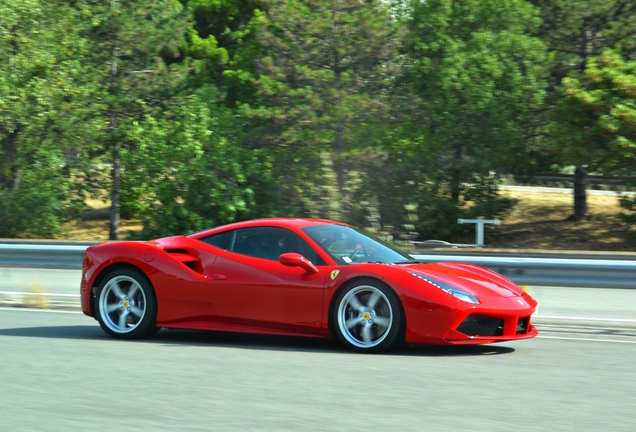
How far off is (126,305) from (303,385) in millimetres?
2940

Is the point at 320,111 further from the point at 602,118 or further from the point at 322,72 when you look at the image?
the point at 602,118

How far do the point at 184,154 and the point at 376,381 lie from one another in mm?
23757

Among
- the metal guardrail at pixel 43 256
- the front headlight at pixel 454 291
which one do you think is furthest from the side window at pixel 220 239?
the metal guardrail at pixel 43 256

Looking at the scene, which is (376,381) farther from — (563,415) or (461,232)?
(461,232)

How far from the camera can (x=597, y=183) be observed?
3912cm

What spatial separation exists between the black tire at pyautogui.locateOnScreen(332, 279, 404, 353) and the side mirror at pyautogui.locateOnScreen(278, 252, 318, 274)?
35 cm

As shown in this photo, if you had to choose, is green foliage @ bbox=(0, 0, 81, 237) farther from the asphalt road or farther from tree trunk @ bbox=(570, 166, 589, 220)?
the asphalt road

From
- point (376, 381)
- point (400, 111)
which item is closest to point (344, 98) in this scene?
point (400, 111)

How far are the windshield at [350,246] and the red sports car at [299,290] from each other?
0.04 feet

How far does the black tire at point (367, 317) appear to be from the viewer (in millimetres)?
7883

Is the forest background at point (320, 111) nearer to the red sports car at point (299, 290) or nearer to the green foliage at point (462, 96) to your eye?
the green foliage at point (462, 96)

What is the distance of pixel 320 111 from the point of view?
1154 inches

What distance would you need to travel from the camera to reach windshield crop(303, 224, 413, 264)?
27.9ft

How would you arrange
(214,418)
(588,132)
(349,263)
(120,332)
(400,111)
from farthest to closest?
(400,111), (588,132), (120,332), (349,263), (214,418)
